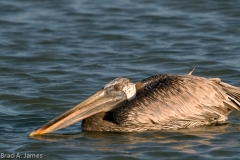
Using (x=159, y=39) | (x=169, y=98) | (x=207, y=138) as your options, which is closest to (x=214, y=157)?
(x=207, y=138)

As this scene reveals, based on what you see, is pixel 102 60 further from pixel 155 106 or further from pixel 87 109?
pixel 155 106

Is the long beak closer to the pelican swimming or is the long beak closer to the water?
the pelican swimming

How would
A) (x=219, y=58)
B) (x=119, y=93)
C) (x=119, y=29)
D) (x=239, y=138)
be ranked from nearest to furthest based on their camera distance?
1. (x=239, y=138)
2. (x=119, y=93)
3. (x=219, y=58)
4. (x=119, y=29)

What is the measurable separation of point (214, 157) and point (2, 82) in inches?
180

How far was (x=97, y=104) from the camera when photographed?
927 cm

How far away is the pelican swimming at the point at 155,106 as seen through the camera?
29.7ft

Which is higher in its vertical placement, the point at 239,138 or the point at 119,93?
the point at 119,93

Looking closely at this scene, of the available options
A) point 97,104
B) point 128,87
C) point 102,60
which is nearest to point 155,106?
point 128,87

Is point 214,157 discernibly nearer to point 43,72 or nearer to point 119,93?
point 119,93

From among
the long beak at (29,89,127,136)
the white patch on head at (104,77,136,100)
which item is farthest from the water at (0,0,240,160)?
the white patch on head at (104,77,136,100)

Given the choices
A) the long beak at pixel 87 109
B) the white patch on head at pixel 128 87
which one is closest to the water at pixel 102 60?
the long beak at pixel 87 109

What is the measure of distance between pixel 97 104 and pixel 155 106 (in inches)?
27.7

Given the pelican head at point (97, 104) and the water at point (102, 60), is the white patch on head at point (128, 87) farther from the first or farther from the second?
the water at point (102, 60)

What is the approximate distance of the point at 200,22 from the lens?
15.3 meters
